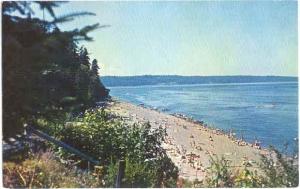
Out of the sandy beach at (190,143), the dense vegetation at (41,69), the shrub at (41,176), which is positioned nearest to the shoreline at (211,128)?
the sandy beach at (190,143)

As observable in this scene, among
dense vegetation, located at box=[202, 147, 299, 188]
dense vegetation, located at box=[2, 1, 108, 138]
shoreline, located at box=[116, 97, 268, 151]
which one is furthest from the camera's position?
shoreline, located at box=[116, 97, 268, 151]

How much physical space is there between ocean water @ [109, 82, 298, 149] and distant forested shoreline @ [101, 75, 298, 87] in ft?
0.13

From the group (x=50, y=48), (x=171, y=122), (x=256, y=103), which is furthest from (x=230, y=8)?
(x=50, y=48)

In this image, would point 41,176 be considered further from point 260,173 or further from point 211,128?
point 260,173

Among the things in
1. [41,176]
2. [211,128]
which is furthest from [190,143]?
[41,176]

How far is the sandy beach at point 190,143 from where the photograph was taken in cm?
425

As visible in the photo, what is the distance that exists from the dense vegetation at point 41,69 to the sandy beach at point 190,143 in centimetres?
35

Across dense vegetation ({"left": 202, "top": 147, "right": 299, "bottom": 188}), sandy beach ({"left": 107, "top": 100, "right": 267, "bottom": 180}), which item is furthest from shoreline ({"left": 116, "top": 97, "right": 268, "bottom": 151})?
dense vegetation ({"left": 202, "top": 147, "right": 299, "bottom": 188})

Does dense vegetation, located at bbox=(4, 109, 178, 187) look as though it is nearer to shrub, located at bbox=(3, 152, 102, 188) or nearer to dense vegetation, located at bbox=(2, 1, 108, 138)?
shrub, located at bbox=(3, 152, 102, 188)

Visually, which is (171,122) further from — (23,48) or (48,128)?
(23,48)

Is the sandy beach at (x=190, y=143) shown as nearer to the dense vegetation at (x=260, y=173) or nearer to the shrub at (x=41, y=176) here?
the dense vegetation at (x=260, y=173)

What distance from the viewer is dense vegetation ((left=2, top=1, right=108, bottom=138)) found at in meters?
3.61

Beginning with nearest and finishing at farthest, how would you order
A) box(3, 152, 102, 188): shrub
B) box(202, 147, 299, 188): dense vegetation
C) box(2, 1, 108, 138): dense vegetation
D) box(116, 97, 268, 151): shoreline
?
box(2, 1, 108, 138): dense vegetation, box(3, 152, 102, 188): shrub, box(202, 147, 299, 188): dense vegetation, box(116, 97, 268, 151): shoreline

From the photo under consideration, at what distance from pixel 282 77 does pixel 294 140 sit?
494mm
